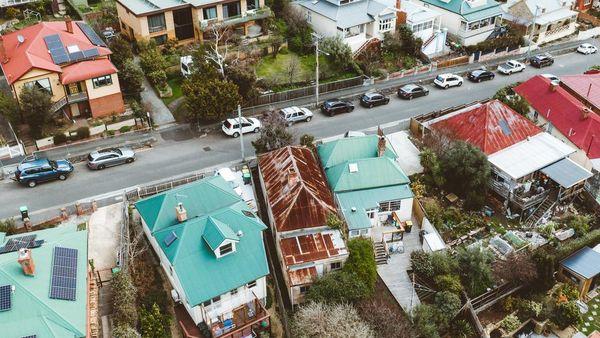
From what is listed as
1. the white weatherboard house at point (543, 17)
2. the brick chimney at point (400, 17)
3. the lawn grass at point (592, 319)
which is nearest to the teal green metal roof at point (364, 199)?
the lawn grass at point (592, 319)

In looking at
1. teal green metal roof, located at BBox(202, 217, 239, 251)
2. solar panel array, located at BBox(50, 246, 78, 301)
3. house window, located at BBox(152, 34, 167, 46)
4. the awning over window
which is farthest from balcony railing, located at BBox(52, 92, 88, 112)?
the awning over window

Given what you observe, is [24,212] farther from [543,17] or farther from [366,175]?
[543,17]

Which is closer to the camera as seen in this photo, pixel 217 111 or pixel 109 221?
pixel 109 221

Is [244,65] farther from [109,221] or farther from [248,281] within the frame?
[248,281]

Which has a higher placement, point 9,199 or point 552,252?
point 9,199

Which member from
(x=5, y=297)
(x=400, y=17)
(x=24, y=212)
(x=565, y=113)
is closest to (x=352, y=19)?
(x=400, y=17)

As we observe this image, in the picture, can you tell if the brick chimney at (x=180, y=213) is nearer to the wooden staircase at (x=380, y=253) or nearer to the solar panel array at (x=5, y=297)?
the solar panel array at (x=5, y=297)

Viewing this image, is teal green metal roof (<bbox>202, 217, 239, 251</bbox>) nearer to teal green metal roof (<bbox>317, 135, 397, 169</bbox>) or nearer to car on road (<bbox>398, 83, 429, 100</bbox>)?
teal green metal roof (<bbox>317, 135, 397, 169</bbox>)

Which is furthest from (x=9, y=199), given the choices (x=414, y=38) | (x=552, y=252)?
(x=414, y=38)
